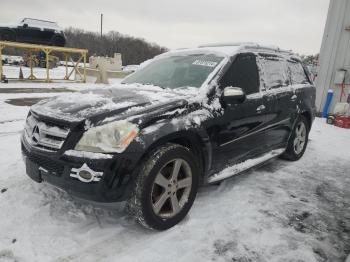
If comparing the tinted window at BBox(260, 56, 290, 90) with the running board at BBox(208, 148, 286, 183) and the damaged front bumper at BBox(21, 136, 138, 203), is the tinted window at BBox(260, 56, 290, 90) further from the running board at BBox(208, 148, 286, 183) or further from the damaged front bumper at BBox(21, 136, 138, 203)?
the damaged front bumper at BBox(21, 136, 138, 203)

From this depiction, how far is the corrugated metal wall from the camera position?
398 inches

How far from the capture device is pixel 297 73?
502 centimetres

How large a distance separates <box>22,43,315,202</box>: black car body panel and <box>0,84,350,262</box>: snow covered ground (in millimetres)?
388

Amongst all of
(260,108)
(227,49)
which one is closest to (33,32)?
(227,49)

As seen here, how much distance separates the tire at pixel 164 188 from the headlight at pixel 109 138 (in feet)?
0.85

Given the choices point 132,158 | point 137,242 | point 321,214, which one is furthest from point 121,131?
point 321,214

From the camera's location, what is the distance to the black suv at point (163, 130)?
8.25ft

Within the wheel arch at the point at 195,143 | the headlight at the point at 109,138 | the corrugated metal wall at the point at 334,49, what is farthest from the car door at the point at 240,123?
the corrugated metal wall at the point at 334,49

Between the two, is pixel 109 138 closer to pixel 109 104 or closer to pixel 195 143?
pixel 109 104

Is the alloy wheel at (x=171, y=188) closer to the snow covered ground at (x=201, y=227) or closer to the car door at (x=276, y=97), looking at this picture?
the snow covered ground at (x=201, y=227)

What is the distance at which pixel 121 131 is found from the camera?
2.54m

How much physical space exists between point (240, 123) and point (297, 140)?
212 cm

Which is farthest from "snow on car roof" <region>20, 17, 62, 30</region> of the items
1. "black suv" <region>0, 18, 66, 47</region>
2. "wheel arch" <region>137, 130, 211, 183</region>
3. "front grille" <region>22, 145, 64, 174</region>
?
"wheel arch" <region>137, 130, 211, 183</region>

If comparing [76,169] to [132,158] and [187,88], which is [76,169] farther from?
[187,88]
